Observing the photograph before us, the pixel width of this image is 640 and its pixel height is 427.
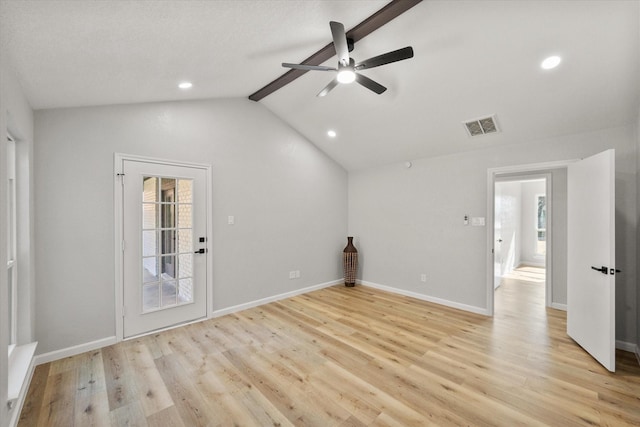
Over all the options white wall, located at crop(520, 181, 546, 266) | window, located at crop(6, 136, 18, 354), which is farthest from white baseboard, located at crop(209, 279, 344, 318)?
white wall, located at crop(520, 181, 546, 266)

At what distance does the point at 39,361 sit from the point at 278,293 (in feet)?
8.86

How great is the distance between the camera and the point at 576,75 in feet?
8.16

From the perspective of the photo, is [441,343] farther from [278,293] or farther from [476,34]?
[476,34]

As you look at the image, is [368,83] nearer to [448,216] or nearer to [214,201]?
[214,201]

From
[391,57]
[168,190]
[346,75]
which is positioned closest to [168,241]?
[168,190]

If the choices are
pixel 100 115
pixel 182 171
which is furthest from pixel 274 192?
pixel 100 115

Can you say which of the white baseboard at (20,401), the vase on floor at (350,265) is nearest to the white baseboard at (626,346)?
the vase on floor at (350,265)

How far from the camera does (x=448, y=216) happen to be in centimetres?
422

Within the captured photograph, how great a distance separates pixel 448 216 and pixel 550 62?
2.26 meters

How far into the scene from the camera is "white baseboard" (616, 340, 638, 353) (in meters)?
2.80

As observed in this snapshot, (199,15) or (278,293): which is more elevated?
(199,15)

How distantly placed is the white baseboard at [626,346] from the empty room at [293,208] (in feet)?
0.21

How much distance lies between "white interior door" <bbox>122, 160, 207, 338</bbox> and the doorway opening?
4.46 m

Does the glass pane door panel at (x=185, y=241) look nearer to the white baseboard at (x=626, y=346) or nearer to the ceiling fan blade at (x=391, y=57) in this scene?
the ceiling fan blade at (x=391, y=57)
